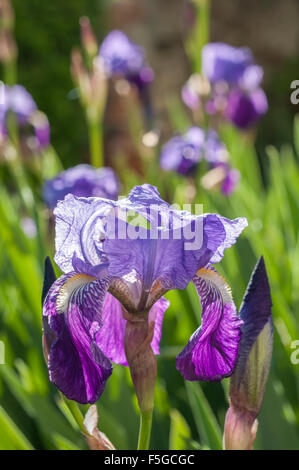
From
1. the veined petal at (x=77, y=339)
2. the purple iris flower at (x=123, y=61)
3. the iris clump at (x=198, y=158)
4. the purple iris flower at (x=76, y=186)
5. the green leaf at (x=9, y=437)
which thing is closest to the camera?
the veined petal at (x=77, y=339)

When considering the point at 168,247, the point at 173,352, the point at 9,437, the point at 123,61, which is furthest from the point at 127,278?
the point at 123,61

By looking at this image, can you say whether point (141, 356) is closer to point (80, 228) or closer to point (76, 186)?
point (80, 228)

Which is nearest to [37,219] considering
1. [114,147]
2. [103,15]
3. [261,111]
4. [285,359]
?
[285,359]

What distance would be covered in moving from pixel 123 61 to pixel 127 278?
4.10ft

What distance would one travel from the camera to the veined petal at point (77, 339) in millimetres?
477

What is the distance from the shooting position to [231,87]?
5.89ft

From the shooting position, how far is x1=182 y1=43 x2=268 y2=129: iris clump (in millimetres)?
1724

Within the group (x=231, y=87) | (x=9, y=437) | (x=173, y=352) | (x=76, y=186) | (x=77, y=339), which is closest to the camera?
(x=77, y=339)

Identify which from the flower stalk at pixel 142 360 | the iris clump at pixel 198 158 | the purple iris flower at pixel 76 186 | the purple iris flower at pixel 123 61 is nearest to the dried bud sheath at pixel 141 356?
the flower stalk at pixel 142 360

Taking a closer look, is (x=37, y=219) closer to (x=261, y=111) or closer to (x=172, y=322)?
(x=172, y=322)

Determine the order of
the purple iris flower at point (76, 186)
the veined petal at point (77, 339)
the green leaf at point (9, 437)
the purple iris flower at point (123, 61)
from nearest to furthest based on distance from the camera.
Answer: the veined petal at point (77, 339) < the green leaf at point (9, 437) < the purple iris flower at point (76, 186) < the purple iris flower at point (123, 61)

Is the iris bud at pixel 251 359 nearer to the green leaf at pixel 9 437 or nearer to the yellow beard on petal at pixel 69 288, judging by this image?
the yellow beard on petal at pixel 69 288

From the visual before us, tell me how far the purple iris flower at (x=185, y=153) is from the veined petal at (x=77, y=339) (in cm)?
96

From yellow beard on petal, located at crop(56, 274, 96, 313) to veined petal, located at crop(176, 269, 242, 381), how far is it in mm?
104
